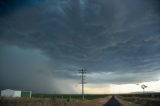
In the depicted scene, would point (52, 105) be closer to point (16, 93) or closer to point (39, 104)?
point (39, 104)

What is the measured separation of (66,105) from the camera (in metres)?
38.1

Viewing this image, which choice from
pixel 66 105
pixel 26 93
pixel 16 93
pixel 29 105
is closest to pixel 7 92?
pixel 16 93

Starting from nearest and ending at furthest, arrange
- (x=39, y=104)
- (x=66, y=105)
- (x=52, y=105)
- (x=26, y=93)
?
(x=39, y=104)
(x=52, y=105)
(x=66, y=105)
(x=26, y=93)

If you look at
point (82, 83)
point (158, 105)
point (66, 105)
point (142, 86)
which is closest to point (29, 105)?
point (66, 105)

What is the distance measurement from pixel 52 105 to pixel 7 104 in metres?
7.84

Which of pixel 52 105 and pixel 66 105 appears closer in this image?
pixel 52 105

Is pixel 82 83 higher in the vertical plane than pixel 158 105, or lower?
higher

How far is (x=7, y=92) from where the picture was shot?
95625 mm

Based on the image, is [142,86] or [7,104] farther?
[142,86]

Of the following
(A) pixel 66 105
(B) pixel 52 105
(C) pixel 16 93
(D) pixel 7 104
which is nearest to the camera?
(D) pixel 7 104

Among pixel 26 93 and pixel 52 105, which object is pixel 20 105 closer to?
pixel 52 105

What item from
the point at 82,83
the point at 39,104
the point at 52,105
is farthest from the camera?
the point at 82,83

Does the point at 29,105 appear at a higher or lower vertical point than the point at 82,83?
lower

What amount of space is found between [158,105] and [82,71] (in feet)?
121
